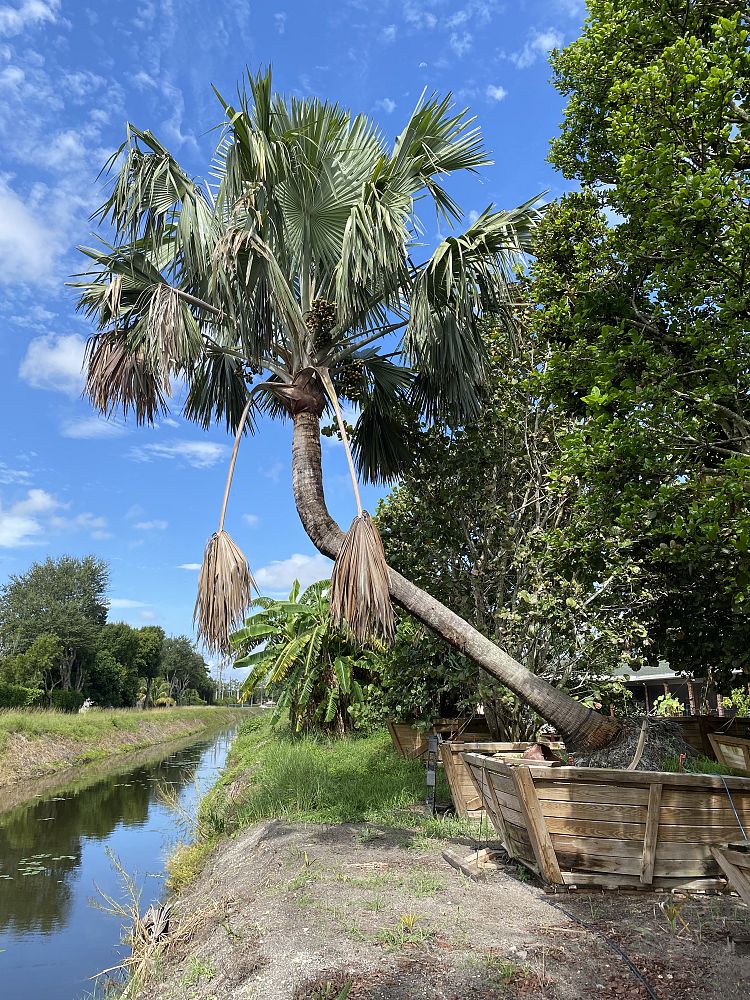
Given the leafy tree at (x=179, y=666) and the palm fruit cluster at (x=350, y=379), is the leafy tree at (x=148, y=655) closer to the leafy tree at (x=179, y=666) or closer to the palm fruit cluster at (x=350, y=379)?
the leafy tree at (x=179, y=666)

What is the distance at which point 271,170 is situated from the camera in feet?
24.6

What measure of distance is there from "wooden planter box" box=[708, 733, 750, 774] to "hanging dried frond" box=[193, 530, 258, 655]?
6.62m

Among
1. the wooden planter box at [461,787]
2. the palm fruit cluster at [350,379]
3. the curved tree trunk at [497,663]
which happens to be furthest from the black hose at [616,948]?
the palm fruit cluster at [350,379]

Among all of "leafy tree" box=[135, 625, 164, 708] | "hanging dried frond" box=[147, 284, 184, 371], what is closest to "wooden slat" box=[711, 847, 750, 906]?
"hanging dried frond" box=[147, 284, 184, 371]

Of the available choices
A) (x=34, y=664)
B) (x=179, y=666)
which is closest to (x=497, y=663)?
(x=34, y=664)

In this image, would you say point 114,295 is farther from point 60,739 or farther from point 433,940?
point 60,739

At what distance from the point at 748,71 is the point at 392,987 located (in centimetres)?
656

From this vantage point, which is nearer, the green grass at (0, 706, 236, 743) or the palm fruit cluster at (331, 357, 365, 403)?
the palm fruit cluster at (331, 357, 365, 403)

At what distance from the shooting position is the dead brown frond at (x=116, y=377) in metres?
7.93

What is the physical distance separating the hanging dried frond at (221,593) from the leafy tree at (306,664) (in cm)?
889

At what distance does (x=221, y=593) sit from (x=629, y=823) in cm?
377

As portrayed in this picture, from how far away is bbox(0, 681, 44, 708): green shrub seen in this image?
2884cm

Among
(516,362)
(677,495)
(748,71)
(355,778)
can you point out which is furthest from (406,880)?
(748,71)

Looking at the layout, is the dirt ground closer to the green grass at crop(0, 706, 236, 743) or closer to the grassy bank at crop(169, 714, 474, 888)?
the grassy bank at crop(169, 714, 474, 888)
